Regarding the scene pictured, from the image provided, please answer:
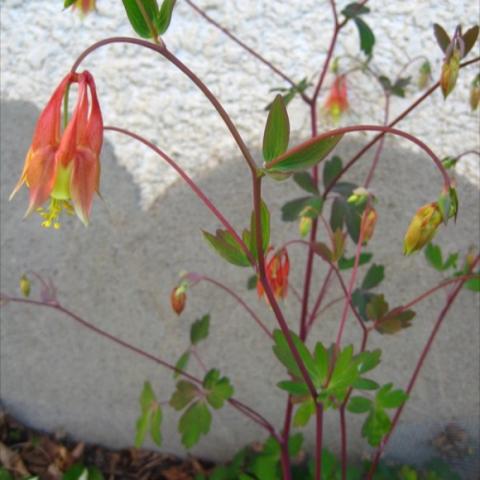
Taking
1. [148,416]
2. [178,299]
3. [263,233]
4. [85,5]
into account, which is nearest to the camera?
[263,233]

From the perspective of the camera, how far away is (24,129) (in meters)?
1.16

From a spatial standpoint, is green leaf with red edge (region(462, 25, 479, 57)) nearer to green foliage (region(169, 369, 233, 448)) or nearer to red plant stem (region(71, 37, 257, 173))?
red plant stem (region(71, 37, 257, 173))

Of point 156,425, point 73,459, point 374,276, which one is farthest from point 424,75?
point 73,459

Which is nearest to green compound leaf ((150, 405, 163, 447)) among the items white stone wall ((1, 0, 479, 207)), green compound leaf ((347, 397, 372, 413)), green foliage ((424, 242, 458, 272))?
green compound leaf ((347, 397, 372, 413))

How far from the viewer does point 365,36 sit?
3.20 feet

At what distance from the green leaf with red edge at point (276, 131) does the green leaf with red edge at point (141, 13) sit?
0.42 ft

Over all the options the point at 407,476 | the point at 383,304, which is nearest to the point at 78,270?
the point at 383,304

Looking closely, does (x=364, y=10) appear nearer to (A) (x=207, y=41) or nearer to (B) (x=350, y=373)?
(A) (x=207, y=41)

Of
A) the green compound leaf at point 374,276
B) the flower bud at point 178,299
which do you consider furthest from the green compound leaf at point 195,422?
the green compound leaf at point 374,276

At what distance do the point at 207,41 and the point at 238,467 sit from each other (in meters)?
0.89

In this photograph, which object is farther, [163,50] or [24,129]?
[24,129]

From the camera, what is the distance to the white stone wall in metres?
1.06

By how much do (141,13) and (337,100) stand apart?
0.64 metres

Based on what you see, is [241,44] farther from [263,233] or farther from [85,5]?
[263,233]
